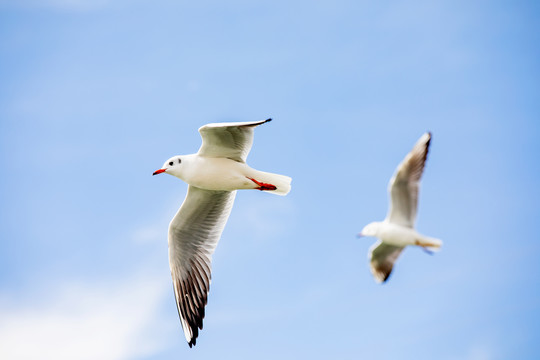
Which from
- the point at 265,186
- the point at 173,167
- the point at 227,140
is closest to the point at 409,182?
the point at 265,186

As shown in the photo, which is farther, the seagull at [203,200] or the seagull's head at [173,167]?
the seagull's head at [173,167]

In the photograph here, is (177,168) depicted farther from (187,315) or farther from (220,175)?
(187,315)

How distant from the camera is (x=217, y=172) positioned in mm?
7605

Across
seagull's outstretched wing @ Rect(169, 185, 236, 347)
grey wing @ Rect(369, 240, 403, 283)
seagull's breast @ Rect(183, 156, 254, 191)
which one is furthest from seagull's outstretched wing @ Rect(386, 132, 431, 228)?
seagull's outstretched wing @ Rect(169, 185, 236, 347)

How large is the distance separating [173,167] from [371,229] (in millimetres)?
2405

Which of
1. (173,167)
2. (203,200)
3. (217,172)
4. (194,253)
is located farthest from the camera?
(194,253)

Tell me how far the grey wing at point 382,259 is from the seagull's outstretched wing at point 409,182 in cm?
61

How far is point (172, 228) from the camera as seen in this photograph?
8398 mm

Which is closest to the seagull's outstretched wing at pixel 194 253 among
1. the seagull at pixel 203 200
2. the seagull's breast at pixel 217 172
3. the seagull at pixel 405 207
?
the seagull at pixel 203 200

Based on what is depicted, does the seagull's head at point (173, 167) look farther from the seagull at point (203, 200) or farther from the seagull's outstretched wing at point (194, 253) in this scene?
the seagull's outstretched wing at point (194, 253)

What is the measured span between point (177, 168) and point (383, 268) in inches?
112

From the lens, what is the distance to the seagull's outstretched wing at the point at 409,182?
315 inches

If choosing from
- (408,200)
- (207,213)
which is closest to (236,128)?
(207,213)

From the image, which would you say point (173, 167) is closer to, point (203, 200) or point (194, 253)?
point (203, 200)
